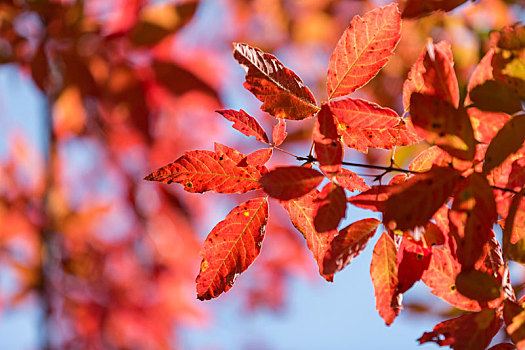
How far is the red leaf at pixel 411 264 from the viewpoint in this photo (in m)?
0.44

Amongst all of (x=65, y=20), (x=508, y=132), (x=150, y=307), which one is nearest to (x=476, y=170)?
(x=508, y=132)

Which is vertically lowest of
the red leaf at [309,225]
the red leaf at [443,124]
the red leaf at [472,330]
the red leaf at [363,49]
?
the red leaf at [472,330]

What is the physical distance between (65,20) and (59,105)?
40cm

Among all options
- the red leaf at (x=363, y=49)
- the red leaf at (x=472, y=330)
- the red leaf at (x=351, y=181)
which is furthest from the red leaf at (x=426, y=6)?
the red leaf at (x=472, y=330)

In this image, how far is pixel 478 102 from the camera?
1.29 ft

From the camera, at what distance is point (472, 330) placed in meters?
0.42

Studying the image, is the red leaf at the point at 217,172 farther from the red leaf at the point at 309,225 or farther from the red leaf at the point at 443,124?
the red leaf at the point at 443,124

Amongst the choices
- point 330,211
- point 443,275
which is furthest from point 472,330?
point 330,211

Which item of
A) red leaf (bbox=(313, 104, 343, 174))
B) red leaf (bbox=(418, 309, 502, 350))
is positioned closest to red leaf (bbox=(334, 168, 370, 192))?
red leaf (bbox=(313, 104, 343, 174))

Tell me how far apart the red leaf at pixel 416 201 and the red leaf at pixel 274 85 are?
0.12 metres

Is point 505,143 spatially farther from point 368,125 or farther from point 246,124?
point 246,124

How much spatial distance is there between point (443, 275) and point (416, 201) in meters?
0.14

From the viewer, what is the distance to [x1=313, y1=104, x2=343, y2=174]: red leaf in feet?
1.35

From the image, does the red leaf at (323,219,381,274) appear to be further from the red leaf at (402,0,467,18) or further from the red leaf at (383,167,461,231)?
the red leaf at (402,0,467,18)
